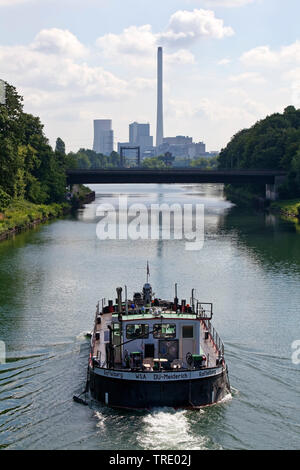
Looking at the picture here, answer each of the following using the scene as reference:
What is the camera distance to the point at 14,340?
149ft

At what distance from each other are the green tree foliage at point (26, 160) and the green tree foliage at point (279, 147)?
162 feet

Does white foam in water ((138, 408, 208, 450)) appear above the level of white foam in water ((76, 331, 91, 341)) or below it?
below

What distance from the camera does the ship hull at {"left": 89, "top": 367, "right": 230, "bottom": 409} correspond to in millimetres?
33969

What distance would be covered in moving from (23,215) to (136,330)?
7914 centimetres

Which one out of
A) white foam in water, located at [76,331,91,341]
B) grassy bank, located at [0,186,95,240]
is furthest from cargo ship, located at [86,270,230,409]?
grassy bank, located at [0,186,95,240]

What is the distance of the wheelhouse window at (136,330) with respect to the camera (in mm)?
36656

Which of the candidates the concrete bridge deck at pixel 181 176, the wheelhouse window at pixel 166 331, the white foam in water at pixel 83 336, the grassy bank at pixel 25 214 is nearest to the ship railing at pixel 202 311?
the wheelhouse window at pixel 166 331

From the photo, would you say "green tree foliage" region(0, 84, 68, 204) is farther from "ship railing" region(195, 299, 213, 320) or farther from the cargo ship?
the cargo ship

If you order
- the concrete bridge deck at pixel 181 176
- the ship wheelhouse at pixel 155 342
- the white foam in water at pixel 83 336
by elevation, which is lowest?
the white foam in water at pixel 83 336

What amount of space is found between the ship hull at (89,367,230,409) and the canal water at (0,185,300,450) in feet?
1.79

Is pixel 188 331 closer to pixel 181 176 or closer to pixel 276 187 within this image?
pixel 181 176

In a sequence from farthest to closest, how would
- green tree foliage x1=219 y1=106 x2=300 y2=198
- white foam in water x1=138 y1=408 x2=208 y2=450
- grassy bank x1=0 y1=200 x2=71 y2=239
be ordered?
green tree foliage x1=219 y1=106 x2=300 y2=198 → grassy bank x1=0 y1=200 x2=71 y2=239 → white foam in water x1=138 y1=408 x2=208 y2=450

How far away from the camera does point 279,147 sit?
164 meters

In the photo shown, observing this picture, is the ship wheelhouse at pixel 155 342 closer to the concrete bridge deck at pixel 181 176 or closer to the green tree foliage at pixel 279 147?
the green tree foliage at pixel 279 147
